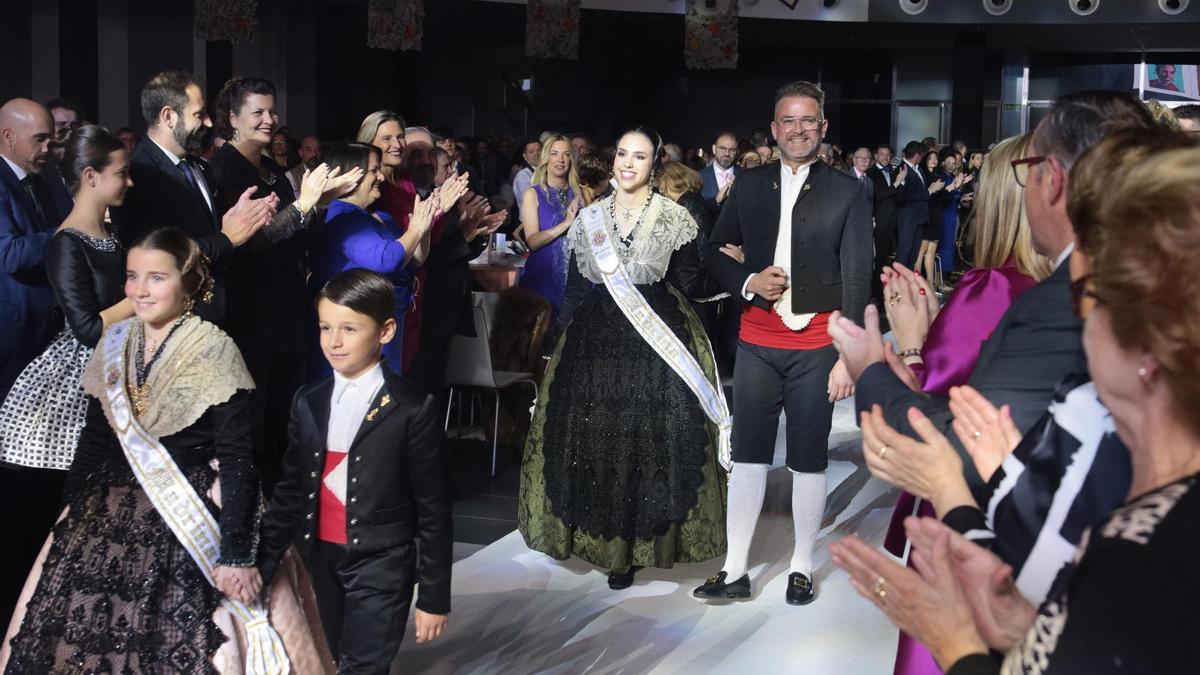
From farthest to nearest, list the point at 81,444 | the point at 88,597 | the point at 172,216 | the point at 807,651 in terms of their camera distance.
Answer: the point at 172,216 → the point at 807,651 → the point at 81,444 → the point at 88,597

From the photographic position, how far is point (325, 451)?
7.97ft

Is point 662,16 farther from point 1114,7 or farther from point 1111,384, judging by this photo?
point 1111,384

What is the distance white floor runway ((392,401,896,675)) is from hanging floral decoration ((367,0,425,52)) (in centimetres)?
768

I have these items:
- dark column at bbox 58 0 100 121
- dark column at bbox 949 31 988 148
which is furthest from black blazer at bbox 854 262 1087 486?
dark column at bbox 949 31 988 148

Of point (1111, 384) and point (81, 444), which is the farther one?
point (81, 444)

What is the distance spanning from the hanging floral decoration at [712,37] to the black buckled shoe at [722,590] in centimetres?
1011

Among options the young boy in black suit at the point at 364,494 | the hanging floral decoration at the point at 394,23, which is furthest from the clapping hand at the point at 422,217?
the hanging floral decoration at the point at 394,23

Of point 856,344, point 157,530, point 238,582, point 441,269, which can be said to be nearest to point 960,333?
point 856,344

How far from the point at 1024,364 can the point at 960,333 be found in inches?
17.9

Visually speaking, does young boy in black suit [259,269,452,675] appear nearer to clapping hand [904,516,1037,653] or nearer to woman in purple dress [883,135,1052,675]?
woman in purple dress [883,135,1052,675]

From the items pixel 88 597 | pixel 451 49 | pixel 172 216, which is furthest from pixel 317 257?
pixel 451 49

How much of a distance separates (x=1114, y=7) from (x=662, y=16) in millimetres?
5352

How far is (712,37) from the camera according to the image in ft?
43.6

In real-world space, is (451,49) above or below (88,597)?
above
